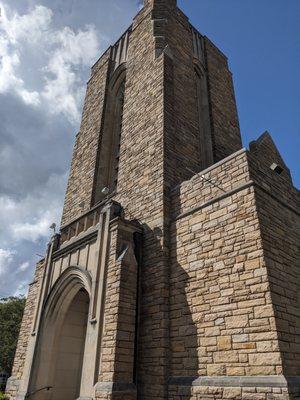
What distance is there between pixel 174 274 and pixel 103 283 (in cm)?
159

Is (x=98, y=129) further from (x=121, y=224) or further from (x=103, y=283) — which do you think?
(x=103, y=283)

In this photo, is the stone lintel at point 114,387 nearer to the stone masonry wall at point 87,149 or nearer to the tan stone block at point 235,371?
the tan stone block at point 235,371

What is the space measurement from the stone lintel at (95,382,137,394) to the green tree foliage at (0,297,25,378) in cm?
2902

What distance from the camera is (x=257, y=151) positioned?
9461 millimetres

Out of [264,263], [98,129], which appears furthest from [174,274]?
[98,129]

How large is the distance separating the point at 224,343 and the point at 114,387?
85.4 inches

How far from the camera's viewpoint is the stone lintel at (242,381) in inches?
201

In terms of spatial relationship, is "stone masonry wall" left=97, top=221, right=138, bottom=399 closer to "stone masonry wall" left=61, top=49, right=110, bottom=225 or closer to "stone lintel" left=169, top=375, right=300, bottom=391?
"stone lintel" left=169, top=375, right=300, bottom=391

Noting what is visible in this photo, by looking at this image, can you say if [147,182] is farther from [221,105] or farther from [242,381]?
[221,105]

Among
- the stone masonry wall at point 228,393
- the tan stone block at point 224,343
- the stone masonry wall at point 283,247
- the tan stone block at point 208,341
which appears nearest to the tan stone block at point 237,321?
the tan stone block at point 224,343

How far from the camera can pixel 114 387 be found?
637 cm

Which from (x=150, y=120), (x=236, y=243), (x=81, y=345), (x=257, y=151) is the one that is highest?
(x=150, y=120)

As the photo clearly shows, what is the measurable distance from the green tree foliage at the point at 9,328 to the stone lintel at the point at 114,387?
29.0 meters

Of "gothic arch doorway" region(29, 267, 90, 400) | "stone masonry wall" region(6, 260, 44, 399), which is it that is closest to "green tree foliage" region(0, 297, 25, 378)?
"stone masonry wall" region(6, 260, 44, 399)
